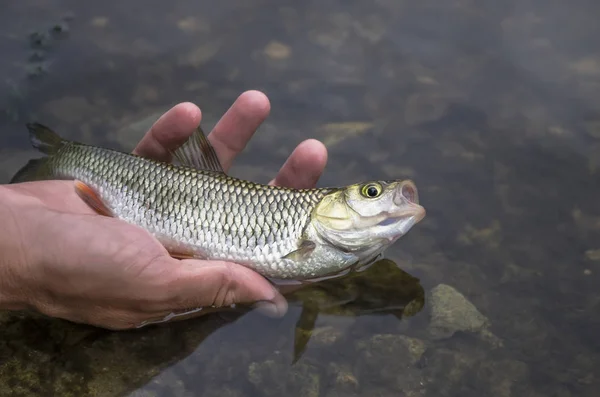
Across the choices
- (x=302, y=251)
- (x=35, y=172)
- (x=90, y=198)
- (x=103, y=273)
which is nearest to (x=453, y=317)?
(x=302, y=251)

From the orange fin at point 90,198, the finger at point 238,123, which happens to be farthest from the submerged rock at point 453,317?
the orange fin at point 90,198

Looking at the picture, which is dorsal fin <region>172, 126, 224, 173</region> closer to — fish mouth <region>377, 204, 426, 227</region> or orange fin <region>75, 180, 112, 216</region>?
orange fin <region>75, 180, 112, 216</region>

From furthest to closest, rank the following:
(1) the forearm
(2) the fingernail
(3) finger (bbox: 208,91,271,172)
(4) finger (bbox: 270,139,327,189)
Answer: (3) finger (bbox: 208,91,271,172)
(4) finger (bbox: 270,139,327,189)
(2) the fingernail
(1) the forearm

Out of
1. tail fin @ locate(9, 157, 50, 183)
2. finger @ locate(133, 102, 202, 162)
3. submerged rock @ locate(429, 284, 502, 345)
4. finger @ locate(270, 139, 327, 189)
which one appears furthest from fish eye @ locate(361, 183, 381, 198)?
tail fin @ locate(9, 157, 50, 183)

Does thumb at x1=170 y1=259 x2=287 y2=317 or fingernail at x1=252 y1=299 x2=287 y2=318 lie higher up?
thumb at x1=170 y1=259 x2=287 y2=317

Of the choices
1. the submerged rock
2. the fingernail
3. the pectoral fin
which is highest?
the pectoral fin

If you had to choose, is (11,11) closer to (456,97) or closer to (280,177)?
(280,177)

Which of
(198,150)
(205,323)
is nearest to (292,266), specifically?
(205,323)
